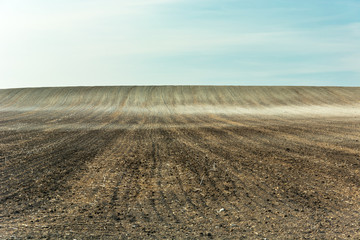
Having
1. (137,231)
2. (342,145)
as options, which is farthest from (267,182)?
(342,145)

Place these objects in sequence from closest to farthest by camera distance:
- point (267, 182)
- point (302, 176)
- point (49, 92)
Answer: point (267, 182) < point (302, 176) < point (49, 92)

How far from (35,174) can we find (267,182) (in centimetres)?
609

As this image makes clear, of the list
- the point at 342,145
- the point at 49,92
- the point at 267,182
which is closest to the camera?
the point at 267,182

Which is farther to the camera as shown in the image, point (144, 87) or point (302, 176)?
point (144, 87)

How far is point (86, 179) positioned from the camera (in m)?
10.0

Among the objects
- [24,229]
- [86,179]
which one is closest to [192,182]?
[86,179]

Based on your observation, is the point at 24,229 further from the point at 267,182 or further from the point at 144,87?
the point at 144,87

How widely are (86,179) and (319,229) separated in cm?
582

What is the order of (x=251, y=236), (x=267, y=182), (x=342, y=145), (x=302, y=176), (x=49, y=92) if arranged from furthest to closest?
(x=49, y=92) < (x=342, y=145) < (x=302, y=176) < (x=267, y=182) < (x=251, y=236)

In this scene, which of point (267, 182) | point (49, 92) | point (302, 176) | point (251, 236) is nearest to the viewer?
point (251, 236)

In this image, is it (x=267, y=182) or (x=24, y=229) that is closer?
(x=24, y=229)

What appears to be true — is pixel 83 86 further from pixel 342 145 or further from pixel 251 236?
pixel 251 236

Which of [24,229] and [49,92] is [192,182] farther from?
[49,92]

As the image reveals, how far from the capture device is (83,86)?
215ft
